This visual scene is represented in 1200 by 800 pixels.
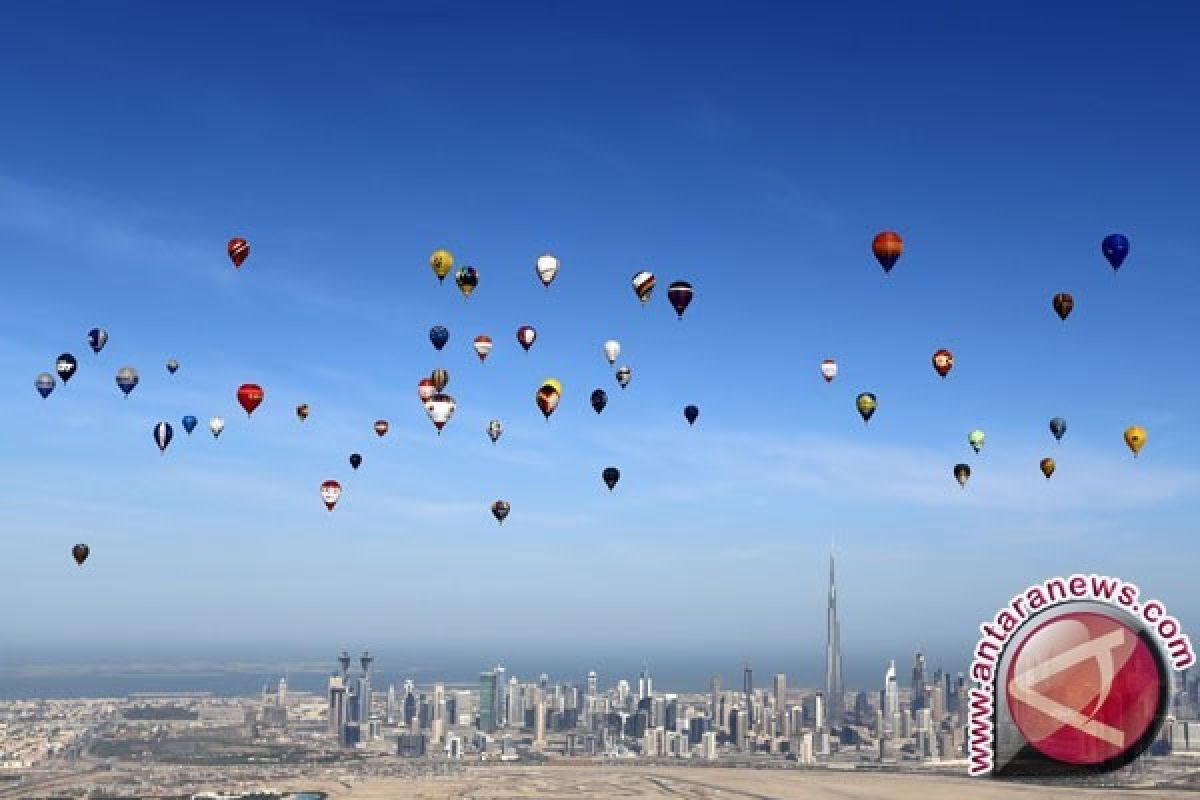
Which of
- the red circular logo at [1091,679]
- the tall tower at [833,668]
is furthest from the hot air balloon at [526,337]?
the tall tower at [833,668]

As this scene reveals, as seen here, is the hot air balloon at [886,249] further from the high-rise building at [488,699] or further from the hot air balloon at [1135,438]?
the high-rise building at [488,699]

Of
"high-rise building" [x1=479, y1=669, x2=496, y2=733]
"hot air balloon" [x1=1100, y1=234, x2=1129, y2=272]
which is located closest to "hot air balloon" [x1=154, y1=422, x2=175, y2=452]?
"hot air balloon" [x1=1100, y1=234, x2=1129, y2=272]

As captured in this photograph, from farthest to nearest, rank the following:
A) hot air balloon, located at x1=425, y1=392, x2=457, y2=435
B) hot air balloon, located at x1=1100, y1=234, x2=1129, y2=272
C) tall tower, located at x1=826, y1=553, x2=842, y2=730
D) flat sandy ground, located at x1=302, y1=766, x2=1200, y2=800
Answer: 1. tall tower, located at x1=826, y1=553, x2=842, y2=730
2. flat sandy ground, located at x1=302, y1=766, x2=1200, y2=800
3. hot air balloon, located at x1=425, y1=392, x2=457, y2=435
4. hot air balloon, located at x1=1100, y1=234, x2=1129, y2=272

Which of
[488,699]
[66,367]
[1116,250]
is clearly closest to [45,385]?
[66,367]

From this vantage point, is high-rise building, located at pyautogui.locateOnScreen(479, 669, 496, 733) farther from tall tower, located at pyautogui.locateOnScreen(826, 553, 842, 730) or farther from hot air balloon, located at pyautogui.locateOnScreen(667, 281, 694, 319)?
hot air balloon, located at pyautogui.locateOnScreen(667, 281, 694, 319)

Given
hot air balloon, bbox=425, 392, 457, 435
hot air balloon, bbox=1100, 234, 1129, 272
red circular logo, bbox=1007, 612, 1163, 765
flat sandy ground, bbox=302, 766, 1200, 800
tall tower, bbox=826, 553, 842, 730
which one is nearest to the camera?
red circular logo, bbox=1007, 612, 1163, 765

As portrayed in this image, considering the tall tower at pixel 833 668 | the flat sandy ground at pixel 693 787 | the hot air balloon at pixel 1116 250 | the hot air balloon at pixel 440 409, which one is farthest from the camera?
the tall tower at pixel 833 668
